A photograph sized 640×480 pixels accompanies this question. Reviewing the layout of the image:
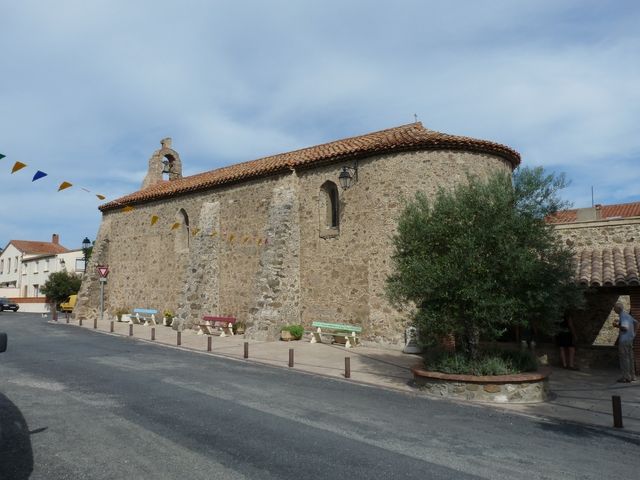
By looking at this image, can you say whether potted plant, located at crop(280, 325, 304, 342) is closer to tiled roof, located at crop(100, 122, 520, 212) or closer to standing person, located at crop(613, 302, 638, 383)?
tiled roof, located at crop(100, 122, 520, 212)

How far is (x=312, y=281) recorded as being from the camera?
17312mm

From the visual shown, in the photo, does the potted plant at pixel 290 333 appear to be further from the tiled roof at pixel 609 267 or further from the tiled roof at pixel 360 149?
the tiled roof at pixel 609 267

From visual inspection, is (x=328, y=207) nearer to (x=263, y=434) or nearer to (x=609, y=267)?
(x=609, y=267)

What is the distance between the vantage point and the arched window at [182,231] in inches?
872

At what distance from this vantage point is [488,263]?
31.3 ft

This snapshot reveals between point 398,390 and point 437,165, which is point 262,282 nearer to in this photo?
point 437,165

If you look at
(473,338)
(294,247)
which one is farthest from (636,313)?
(294,247)

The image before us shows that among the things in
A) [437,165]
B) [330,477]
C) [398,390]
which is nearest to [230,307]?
[437,165]

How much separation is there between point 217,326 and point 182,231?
5368mm

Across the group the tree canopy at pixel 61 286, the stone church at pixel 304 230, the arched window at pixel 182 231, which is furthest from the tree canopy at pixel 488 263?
the tree canopy at pixel 61 286

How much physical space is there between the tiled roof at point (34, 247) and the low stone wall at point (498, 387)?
172 feet

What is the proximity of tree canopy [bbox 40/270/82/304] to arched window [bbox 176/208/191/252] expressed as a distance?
1729cm

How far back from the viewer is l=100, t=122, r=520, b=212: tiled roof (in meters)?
15.4

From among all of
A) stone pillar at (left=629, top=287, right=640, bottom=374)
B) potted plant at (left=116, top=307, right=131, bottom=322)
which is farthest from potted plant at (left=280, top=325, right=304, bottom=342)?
potted plant at (left=116, top=307, right=131, bottom=322)
